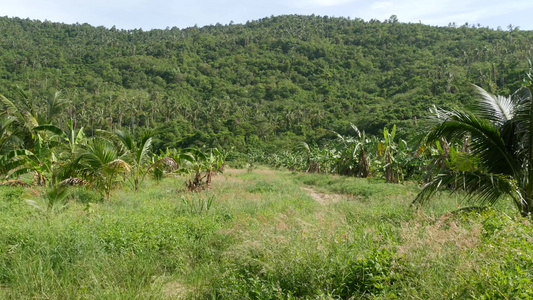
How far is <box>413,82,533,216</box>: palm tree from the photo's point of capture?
501cm

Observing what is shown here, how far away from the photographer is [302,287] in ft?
11.8

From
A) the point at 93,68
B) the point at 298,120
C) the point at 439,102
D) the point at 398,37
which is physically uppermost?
the point at 398,37

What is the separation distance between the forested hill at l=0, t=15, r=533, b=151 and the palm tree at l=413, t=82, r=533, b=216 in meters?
37.3

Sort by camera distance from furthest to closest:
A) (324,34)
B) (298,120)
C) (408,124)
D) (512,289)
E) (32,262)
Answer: (324,34)
(298,120)
(408,124)
(32,262)
(512,289)

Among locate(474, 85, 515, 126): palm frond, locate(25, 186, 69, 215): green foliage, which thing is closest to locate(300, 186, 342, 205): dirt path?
locate(474, 85, 515, 126): palm frond

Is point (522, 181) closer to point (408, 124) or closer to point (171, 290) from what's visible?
point (171, 290)

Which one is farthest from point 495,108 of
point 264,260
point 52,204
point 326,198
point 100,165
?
point 100,165

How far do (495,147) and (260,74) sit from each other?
326 feet

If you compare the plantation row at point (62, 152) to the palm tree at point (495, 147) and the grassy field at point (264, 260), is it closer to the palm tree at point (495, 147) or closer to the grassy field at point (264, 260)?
the grassy field at point (264, 260)

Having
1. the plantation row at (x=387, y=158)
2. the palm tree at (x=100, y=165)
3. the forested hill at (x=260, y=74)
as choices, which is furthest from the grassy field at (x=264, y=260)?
the forested hill at (x=260, y=74)

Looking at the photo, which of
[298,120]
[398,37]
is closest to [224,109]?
[298,120]

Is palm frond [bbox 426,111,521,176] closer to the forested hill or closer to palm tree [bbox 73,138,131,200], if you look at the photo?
palm tree [bbox 73,138,131,200]

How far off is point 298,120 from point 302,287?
67666 millimetres

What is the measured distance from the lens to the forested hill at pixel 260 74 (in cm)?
5903
